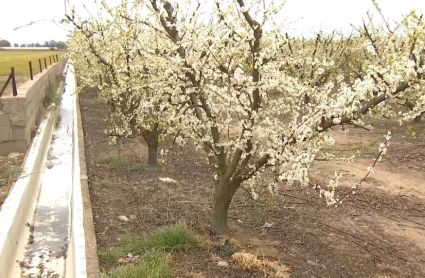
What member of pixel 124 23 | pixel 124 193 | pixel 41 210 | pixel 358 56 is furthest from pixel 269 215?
pixel 358 56

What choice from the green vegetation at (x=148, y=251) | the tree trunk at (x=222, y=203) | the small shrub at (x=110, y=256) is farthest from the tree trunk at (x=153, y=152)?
the small shrub at (x=110, y=256)

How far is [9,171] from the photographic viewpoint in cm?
750

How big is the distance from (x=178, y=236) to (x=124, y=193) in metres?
2.28

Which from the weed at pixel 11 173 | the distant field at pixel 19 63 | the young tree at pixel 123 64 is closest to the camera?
the weed at pixel 11 173

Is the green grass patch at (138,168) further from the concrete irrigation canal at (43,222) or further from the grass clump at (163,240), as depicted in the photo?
the grass clump at (163,240)

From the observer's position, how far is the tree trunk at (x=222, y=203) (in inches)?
218

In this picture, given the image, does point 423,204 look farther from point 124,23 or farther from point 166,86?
point 124,23

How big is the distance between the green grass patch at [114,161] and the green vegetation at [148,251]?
348cm

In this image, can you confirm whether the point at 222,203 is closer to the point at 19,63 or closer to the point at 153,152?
the point at 153,152

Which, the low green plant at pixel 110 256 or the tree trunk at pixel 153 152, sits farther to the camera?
the tree trunk at pixel 153 152

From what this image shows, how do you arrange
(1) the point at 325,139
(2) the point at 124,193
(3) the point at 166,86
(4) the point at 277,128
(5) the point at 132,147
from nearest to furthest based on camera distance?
(1) the point at 325,139
(4) the point at 277,128
(3) the point at 166,86
(2) the point at 124,193
(5) the point at 132,147

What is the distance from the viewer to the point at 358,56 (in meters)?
20.1

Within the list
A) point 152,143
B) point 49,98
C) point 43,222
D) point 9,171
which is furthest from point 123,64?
point 49,98

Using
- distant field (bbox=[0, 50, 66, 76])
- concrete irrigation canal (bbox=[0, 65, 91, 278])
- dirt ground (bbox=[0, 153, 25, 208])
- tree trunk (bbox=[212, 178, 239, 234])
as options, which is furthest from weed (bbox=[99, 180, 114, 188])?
distant field (bbox=[0, 50, 66, 76])
